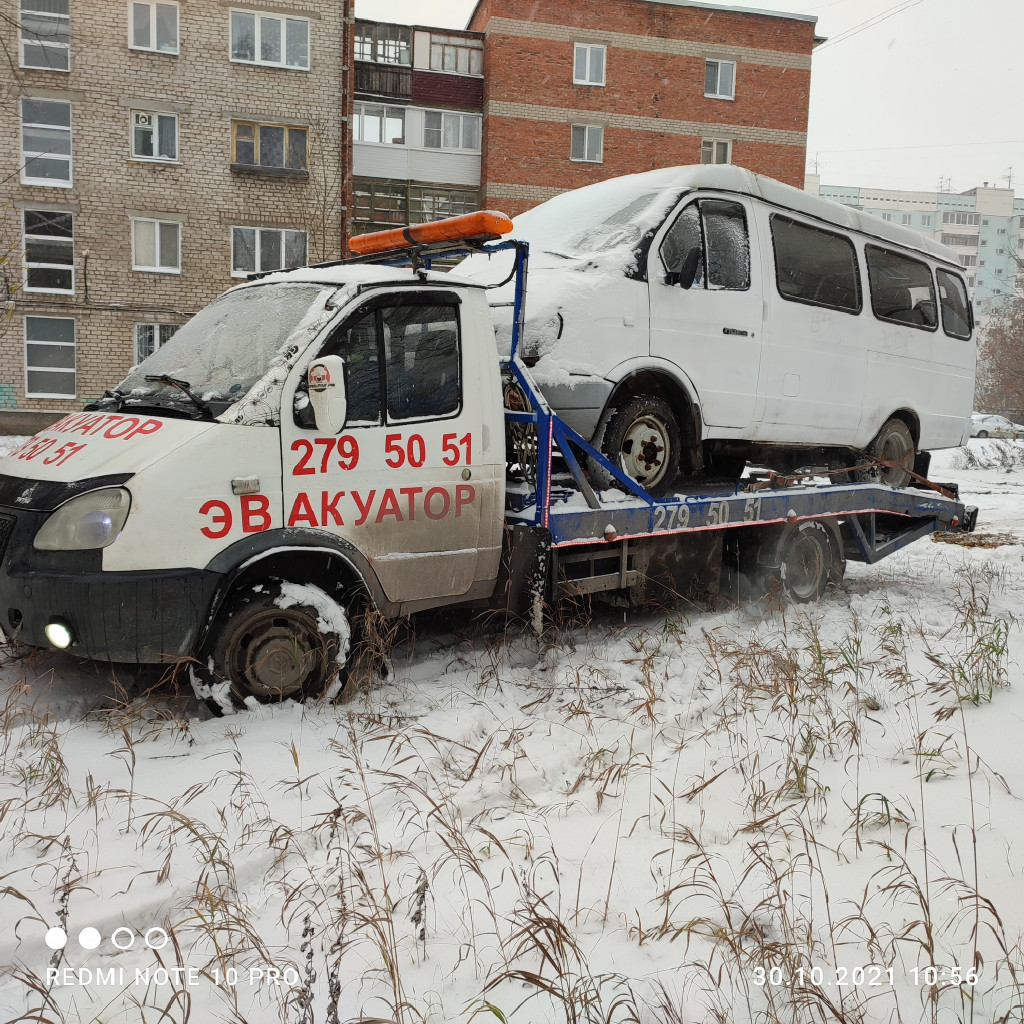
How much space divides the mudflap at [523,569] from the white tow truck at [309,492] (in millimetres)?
13

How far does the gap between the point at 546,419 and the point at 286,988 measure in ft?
11.1

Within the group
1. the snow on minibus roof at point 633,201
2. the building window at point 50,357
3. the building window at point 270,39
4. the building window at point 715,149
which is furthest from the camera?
the building window at point 715,149

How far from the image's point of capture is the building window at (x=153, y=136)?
23812mm

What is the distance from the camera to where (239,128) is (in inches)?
963

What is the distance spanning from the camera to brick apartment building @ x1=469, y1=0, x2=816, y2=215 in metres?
27.9

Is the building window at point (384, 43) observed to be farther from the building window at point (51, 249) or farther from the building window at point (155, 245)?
the building window at point (51, 249)

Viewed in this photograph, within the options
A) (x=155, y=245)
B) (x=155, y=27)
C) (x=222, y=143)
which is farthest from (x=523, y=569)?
(x=155, y=27)

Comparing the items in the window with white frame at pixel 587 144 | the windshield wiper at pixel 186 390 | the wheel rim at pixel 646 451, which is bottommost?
the wheel rim at pixel 646 451

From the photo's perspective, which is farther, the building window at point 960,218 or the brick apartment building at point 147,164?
the building window at point 960,218

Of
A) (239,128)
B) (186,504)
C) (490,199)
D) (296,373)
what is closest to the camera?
(186,504)

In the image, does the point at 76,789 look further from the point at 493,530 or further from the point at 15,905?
the point at 493,530

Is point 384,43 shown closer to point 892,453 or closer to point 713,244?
point 892,453

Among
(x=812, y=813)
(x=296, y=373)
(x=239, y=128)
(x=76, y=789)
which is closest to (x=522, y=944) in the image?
(x=812, y=813)

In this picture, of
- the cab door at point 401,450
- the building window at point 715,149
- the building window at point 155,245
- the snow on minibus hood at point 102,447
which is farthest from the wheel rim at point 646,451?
the building window at point 715,149
